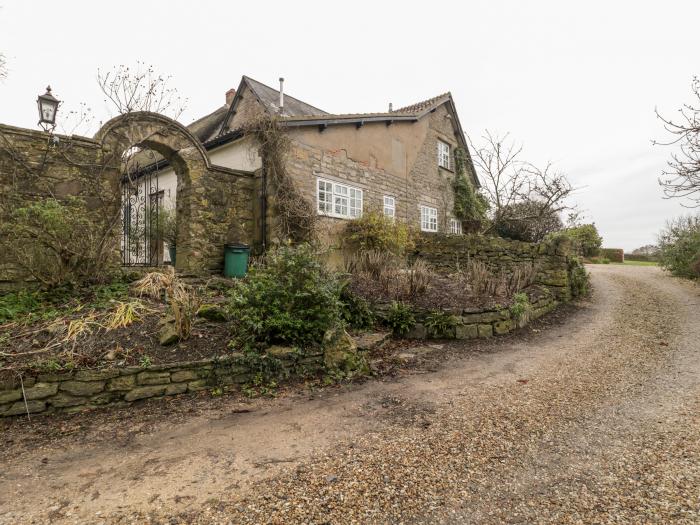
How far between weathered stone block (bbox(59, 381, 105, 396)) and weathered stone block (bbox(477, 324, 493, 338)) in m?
5.97

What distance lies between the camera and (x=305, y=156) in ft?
33.2

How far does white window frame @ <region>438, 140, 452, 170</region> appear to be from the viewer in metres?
15.9

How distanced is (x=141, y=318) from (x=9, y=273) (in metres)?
2.82

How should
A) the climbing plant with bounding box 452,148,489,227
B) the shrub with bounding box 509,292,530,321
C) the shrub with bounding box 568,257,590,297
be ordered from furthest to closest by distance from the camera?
the climbing plant with bounding box 452,148,489,227 → the shrub with bounding box 568,257,590,297 → the shrub with bounding box 509,292,530,321

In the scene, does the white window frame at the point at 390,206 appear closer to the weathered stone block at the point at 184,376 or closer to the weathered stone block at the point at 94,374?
the weathered stone block at the point at 184,376

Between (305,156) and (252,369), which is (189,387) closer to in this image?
(252,369)

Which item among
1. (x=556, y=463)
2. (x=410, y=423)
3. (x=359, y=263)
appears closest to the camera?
(x=556, y=463)

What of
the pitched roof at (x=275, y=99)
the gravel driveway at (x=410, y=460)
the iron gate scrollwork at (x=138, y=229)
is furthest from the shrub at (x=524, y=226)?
the iron gate scrollwork at (x=138, y=229)

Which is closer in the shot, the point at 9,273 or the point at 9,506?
the point at 9,506

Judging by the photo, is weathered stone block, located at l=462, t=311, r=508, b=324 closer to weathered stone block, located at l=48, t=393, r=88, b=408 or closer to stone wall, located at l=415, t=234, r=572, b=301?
stone wall, located at l=415, t=234, r=572, b=301

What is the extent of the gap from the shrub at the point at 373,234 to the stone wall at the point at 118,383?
663 cm

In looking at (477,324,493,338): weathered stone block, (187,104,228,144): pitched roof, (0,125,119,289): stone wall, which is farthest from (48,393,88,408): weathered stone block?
(187,104,228,144): pitched roof

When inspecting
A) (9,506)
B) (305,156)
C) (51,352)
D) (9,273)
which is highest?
(305,156)

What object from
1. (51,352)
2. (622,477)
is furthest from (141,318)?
(622,477)
